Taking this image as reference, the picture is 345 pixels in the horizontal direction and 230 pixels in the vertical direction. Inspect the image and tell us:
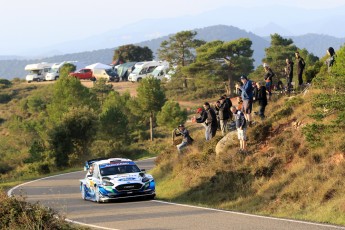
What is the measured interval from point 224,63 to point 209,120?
52624 millimetres

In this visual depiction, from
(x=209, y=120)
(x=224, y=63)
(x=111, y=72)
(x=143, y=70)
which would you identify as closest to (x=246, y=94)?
(x=209, y=120)

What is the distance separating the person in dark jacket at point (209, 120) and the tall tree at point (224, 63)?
5029 cm

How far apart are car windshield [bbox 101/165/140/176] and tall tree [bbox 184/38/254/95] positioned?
54.4 meters

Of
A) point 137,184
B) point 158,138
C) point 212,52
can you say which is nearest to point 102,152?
point 158,138

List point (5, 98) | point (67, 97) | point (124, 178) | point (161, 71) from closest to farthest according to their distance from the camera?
point (124, 178) → point (67, 97) → point (161, 71) → point (5, 98)

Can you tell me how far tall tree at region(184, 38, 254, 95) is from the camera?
77000 mm

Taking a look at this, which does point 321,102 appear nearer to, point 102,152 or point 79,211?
point 79,211

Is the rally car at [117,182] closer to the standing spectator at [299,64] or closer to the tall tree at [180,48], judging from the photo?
the standing spectator at [299,64]

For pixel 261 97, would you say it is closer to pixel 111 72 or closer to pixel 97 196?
pixel 97 196

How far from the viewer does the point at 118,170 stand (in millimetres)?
21734

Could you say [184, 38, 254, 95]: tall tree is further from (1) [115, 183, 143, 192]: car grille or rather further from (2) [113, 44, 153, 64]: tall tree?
(1) [115, 183, 143, 192]: car grille

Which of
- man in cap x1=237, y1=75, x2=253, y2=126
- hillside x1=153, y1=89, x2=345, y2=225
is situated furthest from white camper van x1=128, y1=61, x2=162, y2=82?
man in cap x1=237, y1=75, x2=253, y2=126

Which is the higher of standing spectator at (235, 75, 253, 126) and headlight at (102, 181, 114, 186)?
standing spectator at (235, 75, 253, 126)

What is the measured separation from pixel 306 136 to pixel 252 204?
294 cm
